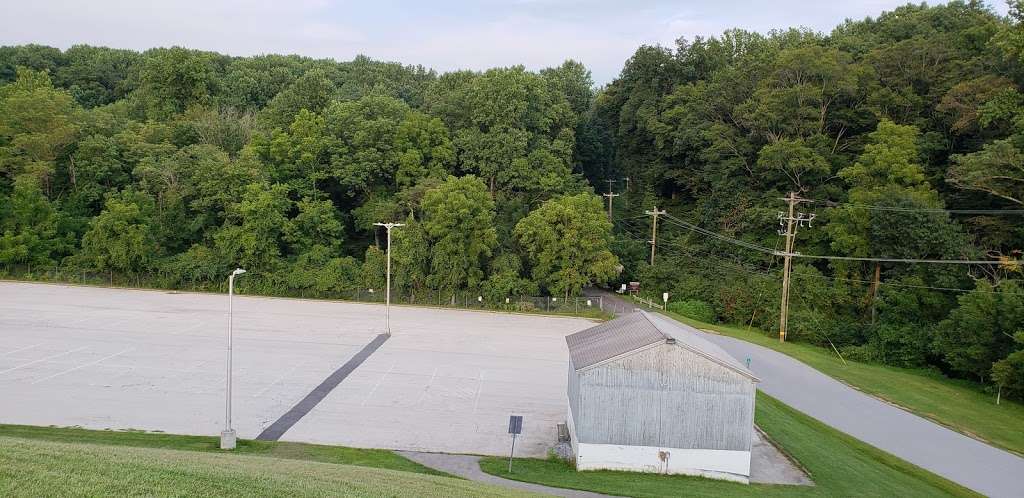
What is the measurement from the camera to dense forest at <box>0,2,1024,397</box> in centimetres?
3931

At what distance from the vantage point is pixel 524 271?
48.8 meters

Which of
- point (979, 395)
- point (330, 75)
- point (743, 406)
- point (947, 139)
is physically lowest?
point (979, 395)

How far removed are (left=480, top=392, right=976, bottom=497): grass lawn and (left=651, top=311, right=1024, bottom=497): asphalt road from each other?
114 cm

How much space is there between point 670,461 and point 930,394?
719 inches

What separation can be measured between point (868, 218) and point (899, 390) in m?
13.0

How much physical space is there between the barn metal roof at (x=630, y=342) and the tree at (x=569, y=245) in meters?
20.4

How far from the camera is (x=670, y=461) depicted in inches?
737

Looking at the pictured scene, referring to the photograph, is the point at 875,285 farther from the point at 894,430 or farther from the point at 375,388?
the point at 375,388

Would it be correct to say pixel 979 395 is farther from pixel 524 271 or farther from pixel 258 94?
pixel 258 94

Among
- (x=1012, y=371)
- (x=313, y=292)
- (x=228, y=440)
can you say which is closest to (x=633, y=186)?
(x=313, y=292)

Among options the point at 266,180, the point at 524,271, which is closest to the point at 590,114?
the point at 524,271

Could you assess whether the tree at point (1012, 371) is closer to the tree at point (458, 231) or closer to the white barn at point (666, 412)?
the white barn at point (666, 412)

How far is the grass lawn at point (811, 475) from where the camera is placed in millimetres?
17391


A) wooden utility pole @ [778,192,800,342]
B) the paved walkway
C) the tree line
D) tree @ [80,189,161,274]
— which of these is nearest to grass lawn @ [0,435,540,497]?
the paved walkway
